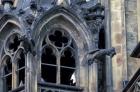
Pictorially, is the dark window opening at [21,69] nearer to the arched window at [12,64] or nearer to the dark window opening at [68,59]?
the arched window at [12,64]

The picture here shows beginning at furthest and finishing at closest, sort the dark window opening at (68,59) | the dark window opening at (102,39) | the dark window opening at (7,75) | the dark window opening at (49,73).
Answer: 1. the dark window opening at (102,39)
2. the dark window opening at (7,75)
3. the dark window opening at (68,59)
4. the dark window opening at (49,73)

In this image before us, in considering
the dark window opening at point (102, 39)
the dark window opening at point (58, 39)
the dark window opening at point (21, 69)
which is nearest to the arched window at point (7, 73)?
the dark window opening at point (21, 69)

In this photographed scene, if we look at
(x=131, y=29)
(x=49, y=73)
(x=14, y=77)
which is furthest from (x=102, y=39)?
(x=14, y=77)

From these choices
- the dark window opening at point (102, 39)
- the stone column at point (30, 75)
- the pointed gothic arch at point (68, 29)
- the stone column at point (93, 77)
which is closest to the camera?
the stone column at point (30, 75)

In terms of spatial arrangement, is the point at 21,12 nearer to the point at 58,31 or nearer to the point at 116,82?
the point at 58,31

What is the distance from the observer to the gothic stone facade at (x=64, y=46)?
29766 mm

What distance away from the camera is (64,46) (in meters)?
30.2

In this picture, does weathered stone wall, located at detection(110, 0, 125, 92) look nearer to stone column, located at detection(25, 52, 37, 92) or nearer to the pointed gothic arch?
the pointed gothic arch

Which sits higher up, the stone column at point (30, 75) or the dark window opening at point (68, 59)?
the dark window opening at point (68, 59)

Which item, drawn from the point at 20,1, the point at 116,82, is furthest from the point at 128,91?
the point at 20,1

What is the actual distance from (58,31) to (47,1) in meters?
0.89

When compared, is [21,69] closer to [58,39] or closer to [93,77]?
[58,39]

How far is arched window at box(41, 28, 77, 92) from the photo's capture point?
1180 inches

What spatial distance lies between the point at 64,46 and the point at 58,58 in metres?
0.39
